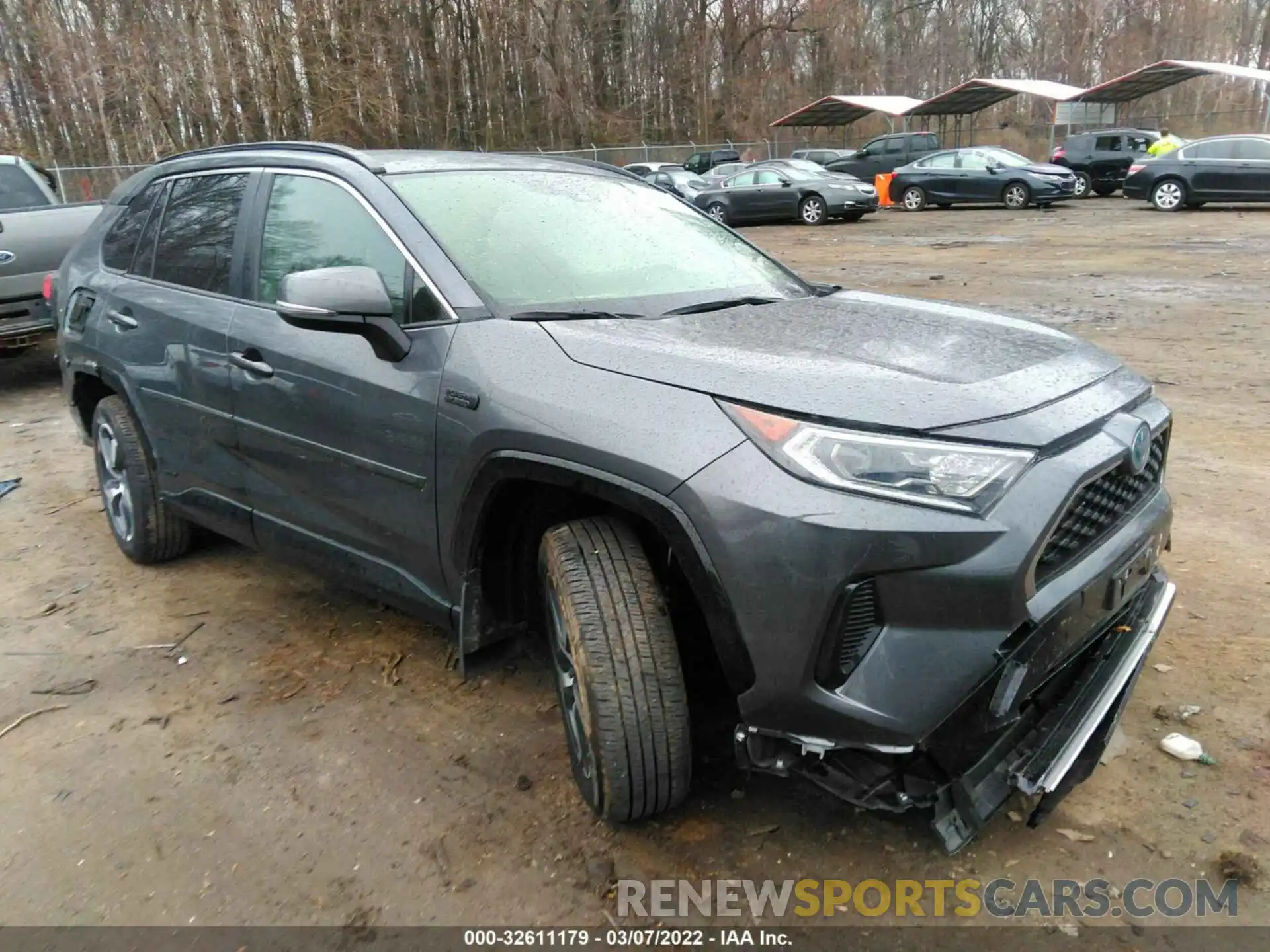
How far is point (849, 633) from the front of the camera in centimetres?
205

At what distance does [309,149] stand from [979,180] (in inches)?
849

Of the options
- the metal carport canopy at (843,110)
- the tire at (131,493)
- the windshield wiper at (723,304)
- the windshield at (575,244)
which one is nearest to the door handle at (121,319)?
the tire at (131,493)

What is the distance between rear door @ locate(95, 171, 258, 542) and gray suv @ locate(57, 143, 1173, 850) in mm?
24

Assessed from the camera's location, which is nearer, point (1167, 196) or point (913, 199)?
point (1167, 196)

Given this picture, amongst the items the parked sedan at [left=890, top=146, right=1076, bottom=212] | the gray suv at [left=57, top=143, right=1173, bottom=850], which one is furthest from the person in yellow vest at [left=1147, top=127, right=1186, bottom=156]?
the gray suv at [left=57, top=143, right=1173, bottom=850]

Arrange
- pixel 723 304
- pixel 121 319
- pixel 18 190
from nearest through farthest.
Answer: pixel 723 304 → pixel 121 319 → pixel 18 190

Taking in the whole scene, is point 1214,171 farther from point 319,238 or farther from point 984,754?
point 984,754

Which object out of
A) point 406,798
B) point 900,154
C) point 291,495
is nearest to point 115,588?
point 291,495

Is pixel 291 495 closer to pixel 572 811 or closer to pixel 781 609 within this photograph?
pixel 572 811

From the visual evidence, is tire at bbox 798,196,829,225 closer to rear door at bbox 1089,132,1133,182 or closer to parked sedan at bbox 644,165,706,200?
parked sedan at bbox 644,165,706,200

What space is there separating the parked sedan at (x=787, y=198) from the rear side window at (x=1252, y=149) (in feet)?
22.5

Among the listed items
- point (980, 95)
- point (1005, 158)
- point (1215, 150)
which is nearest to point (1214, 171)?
point (1215, 150)

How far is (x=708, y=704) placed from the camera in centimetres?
267

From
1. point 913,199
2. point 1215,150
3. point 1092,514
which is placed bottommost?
point 913,199
